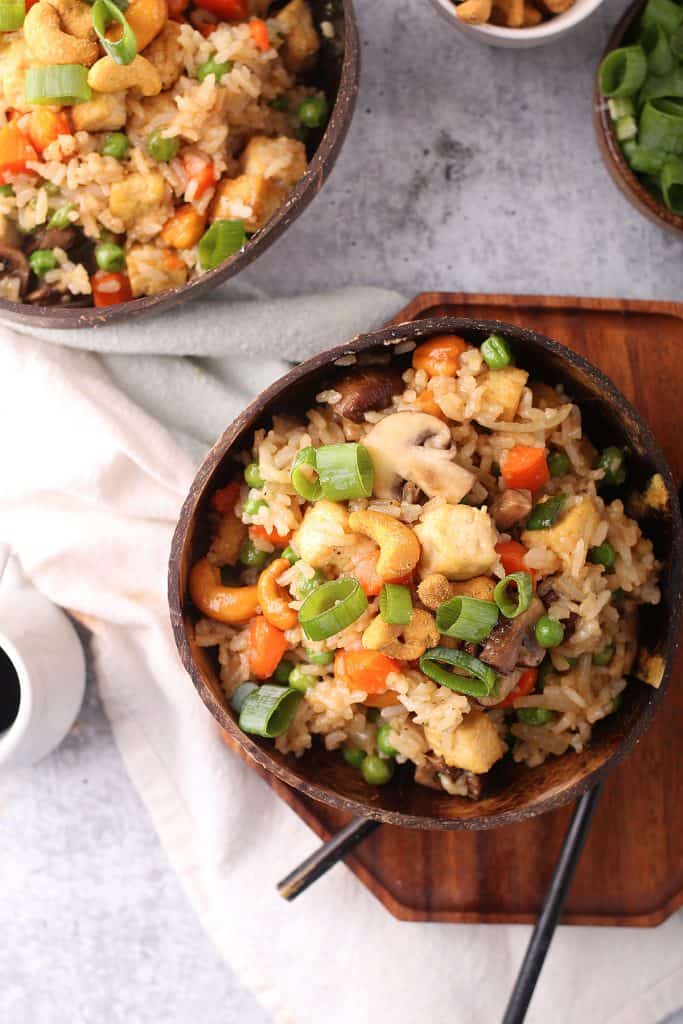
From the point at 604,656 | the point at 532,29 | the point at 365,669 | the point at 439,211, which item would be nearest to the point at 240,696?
the point at 365,669

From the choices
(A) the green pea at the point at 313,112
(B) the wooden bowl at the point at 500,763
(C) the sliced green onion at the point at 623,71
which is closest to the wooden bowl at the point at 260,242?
(A) the green pea at the point at 313,112

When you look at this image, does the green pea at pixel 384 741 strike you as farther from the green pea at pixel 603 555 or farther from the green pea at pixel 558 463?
the green pea at pixel 558 463

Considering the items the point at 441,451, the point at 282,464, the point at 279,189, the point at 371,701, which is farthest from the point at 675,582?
the point at 279,189

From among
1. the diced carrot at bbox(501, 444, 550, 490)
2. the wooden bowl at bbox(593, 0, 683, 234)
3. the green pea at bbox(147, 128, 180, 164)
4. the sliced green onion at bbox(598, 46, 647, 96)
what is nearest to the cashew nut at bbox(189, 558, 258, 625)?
the diced carrot at bbox(501, 444, 550, 490)

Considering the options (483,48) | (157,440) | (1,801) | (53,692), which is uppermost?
(483,48)

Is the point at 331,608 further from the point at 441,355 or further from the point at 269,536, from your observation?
the point at 441,355

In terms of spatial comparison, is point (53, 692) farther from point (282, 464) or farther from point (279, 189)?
point (279, 189)

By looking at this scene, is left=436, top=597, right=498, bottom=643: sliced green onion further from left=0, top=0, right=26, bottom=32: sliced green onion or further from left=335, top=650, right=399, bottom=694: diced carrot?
left=0, top=0, right=26, bottom=32: sliced green onion
